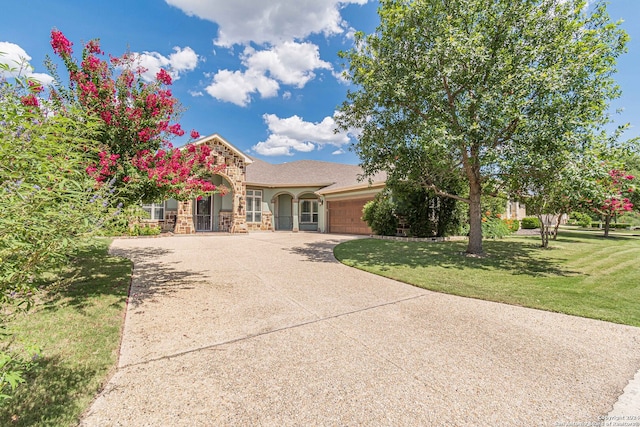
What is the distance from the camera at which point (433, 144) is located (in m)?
7.22

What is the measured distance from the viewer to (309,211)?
75.7ft

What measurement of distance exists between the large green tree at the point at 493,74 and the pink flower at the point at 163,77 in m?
5.79

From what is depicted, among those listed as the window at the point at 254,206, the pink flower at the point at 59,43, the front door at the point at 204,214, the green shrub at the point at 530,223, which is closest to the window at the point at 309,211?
the window at the point at 254,206

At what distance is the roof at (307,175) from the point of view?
2014cm

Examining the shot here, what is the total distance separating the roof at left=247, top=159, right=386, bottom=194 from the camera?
20141 mm

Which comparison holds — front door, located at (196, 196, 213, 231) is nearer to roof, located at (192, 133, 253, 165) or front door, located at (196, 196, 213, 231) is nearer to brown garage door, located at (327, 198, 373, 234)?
roof, located at (192, 133, 253, 165)

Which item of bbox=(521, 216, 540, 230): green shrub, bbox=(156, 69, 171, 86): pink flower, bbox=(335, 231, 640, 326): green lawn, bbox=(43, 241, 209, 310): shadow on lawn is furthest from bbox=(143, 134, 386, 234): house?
bbox=(521, 216, 540, 230): green shrub

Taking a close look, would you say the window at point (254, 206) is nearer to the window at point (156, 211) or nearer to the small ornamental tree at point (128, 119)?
the window at point (156, 211)

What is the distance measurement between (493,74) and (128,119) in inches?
366

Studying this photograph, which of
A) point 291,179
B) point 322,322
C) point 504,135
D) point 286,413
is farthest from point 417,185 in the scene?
point 291,179

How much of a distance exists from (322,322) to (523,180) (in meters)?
7.82

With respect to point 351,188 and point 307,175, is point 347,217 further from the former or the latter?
point 307,175

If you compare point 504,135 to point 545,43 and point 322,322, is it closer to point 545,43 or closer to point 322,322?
point 545,43

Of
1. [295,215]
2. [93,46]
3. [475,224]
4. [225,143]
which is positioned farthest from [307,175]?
[93,46]
